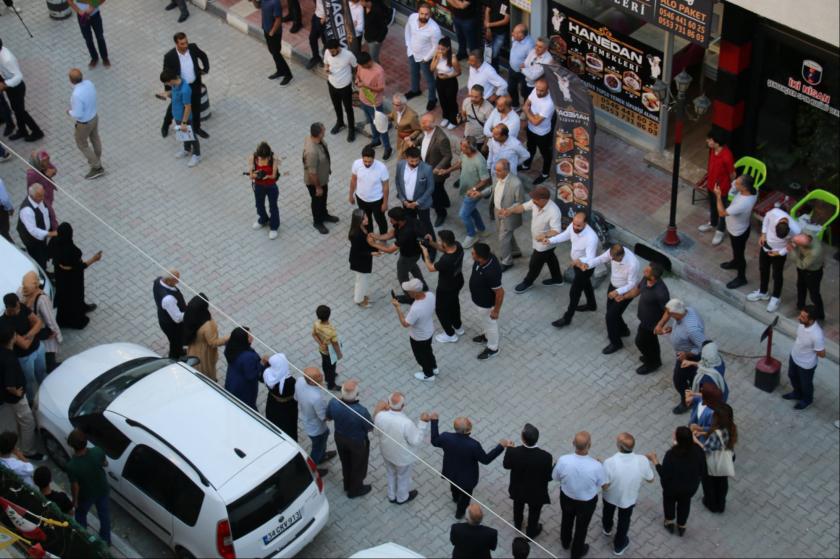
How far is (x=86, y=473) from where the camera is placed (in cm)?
1370

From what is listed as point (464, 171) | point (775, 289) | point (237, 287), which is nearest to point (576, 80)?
point (464, 171)

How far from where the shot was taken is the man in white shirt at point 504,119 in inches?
696

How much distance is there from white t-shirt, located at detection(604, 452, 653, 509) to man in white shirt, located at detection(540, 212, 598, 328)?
3381mm

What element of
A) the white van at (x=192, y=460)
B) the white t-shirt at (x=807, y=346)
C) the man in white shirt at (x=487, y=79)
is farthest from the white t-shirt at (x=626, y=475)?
the man in white shirt at (x=487, y=79)

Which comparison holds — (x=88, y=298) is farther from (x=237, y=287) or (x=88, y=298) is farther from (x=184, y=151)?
(x=184, y=151)

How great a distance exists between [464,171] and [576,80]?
6.70 ft

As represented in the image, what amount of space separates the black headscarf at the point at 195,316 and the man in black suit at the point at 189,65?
204 inches

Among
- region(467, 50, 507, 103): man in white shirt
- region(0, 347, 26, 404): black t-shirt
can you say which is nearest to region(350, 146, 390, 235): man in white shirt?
region(467, 50, 507, 103): man in white shirt

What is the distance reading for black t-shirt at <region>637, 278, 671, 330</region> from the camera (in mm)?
15398

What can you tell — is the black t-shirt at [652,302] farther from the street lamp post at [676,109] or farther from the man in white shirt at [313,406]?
the man in white shirt at [313,406]

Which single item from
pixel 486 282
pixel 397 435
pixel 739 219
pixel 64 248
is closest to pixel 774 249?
pixel 739 219

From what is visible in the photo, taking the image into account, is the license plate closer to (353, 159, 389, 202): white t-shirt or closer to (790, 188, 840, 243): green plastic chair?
(353, 159, 389, 202): white t-shirt

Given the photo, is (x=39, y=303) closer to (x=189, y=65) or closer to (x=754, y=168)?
(x=189, y=65)

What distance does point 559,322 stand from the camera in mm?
A: 16875
